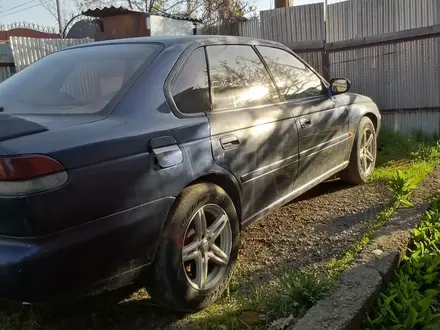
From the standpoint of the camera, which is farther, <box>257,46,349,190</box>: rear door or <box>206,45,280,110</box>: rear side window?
A: <box>257,46,349,190</box>: rear door

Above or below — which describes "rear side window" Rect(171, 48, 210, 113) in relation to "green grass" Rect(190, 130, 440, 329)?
above

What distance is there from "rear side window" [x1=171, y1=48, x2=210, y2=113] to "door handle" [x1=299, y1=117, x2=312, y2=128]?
1.06m

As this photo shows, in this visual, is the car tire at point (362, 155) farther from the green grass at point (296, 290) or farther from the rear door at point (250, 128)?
the rear door at point (250, 128)

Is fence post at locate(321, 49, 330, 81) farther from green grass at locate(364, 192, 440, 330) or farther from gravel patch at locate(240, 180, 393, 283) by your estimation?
green grass at locate(364, 192, 440, 330)

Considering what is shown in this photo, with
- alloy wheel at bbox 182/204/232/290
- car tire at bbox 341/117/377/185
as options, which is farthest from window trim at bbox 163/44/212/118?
car tire at bbox 341/117/377/185

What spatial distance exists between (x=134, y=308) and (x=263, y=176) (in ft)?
4.05

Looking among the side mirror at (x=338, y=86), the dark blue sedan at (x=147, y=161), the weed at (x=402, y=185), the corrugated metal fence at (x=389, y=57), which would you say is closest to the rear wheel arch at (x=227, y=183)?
the dark blue sedan at (x=147, y=161)

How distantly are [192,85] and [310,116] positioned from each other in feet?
4.61

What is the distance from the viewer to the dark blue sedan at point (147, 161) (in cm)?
192

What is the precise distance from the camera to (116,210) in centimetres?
212

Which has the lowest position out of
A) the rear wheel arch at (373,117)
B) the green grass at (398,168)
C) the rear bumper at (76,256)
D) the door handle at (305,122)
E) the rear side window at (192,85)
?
the green grass at (398,168)

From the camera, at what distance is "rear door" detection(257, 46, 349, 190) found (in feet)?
12.4

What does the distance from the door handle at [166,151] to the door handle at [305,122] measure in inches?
60.7

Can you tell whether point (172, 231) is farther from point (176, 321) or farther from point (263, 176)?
point (263, 176)
